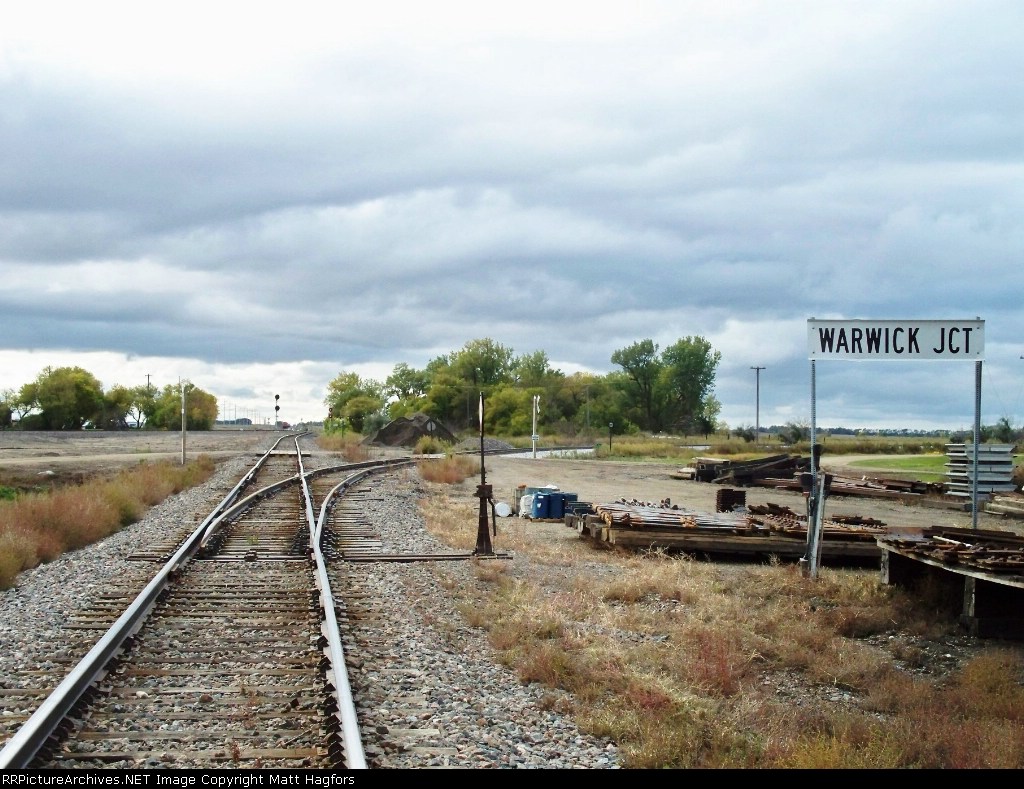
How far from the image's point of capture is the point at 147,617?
31.1 feet

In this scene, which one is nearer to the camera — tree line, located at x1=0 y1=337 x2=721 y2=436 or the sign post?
the sign post

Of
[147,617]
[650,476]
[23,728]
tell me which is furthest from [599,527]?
[650,476]

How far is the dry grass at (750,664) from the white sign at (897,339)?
114 inches

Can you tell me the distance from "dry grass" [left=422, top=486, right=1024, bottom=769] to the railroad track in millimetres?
1710

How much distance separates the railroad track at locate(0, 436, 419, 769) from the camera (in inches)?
223

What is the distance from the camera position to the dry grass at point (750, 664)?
255 inches

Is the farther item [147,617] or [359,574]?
[359,574]

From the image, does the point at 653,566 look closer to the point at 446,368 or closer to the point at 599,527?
the point at 599,527

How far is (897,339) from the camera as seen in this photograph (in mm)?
12539

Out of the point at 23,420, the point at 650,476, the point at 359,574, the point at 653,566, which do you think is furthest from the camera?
the point at 23,420

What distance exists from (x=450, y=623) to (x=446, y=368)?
128m

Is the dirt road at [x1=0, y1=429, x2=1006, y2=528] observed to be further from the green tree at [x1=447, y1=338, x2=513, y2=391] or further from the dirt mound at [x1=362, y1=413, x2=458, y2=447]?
the green tree at [x1=447, y1=338, x2=513, y2=391]

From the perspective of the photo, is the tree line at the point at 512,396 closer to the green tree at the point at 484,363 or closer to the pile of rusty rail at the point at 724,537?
the green tree at the point at 484,363

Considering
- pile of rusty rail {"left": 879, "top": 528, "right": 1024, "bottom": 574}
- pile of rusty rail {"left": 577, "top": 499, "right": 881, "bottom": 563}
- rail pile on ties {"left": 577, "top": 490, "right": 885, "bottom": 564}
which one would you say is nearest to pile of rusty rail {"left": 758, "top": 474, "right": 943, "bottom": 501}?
rail pile on ties {"left": 577, "top": 490, "right": 885, "bottom": 564}
